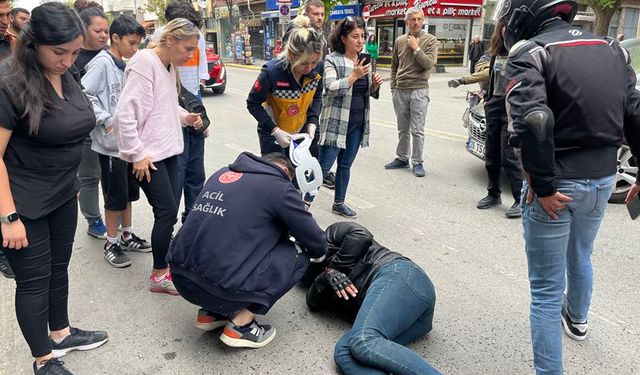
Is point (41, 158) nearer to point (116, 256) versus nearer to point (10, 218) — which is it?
point (10, 218)

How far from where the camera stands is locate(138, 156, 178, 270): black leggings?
10.1ft

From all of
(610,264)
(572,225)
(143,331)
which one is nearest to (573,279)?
(572,225)

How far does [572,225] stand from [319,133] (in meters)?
2.61

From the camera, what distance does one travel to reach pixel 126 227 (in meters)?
3.93

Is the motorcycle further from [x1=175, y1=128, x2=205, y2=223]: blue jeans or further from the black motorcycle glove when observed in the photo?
the black motorcycle glove

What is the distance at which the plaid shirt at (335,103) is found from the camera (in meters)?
Result: 4.34

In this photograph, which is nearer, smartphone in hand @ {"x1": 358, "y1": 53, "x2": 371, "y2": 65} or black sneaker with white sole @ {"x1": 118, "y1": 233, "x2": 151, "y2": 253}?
black sneaker with white sole @ {"x1": 118, "y1": 233, "x2": 151, "y2": 253}

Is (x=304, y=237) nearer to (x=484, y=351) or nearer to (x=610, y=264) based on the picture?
(x=484, y=351)

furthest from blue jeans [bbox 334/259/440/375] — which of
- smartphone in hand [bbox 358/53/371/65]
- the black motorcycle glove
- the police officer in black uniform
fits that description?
the police officer in black uniform

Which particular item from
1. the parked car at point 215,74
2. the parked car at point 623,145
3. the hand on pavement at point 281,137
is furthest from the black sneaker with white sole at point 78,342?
the parked car at point 215,74

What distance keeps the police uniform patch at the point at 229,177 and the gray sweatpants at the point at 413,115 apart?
373cm

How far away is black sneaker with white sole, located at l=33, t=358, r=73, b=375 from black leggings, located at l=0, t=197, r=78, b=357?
0.17 feet

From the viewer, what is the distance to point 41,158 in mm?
2203

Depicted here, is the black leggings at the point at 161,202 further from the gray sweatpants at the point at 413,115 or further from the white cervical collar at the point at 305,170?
the gray sweatpants at the point at 413,115
